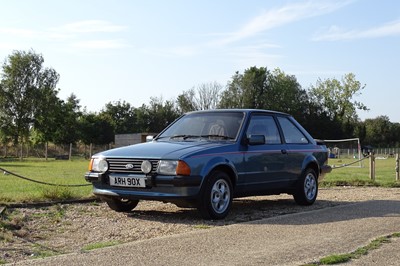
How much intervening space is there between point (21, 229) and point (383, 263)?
4.70m

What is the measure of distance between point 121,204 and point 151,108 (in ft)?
320

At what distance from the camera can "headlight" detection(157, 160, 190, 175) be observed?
8.20 m

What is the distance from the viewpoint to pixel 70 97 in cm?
9412

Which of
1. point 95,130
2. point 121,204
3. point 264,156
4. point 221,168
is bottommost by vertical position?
point 121,204

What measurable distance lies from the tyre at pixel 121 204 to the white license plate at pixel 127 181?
69 cm

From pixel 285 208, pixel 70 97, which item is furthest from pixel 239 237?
pixel 70 97

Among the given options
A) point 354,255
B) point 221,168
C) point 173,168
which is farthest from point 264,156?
point 354,255

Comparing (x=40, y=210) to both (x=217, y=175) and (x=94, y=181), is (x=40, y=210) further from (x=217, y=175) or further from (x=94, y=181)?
(x=217, y=175)

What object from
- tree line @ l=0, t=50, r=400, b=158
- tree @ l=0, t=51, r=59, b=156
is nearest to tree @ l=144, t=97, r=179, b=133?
tree line @ l=0, t=50, r=400, b=158

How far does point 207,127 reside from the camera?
9773 millimetres

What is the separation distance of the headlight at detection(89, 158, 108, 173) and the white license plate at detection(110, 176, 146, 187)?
0.75 feet

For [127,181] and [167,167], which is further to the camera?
[127,181]

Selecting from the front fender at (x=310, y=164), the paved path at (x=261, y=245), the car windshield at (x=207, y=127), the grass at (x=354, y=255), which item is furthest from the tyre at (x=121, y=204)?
the grass at (x=354, y=255)

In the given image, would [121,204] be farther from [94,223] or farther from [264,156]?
[264,156]
